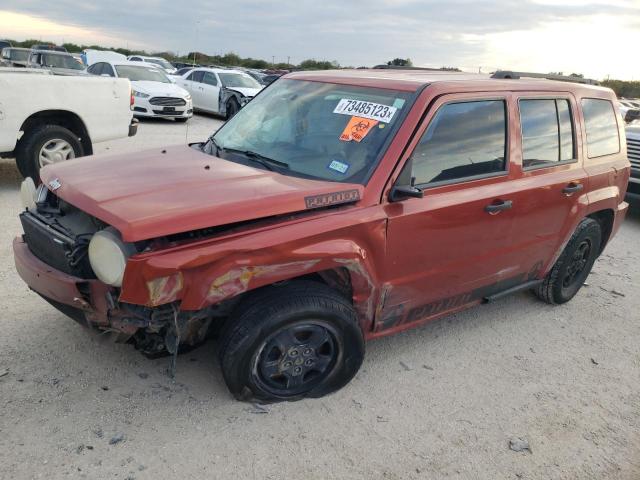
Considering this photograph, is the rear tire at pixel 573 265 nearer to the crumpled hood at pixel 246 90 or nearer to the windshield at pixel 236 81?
the crumpled hood at pixel 246 90

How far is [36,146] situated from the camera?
6.46 m

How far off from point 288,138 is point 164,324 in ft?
4.69

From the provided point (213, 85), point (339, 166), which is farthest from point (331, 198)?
point (213, 85)

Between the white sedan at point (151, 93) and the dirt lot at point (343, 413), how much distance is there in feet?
34.3

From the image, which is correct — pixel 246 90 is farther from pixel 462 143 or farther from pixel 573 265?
pixel 462 143

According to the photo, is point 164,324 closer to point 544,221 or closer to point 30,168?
point 544,221

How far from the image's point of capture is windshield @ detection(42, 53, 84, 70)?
46.4 feet

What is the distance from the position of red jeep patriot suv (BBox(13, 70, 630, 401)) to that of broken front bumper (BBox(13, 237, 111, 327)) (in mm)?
10

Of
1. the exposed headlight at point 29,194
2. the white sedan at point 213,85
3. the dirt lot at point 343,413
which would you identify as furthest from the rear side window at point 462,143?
the white sedan at point 213,85

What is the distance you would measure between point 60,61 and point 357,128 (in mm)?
14125

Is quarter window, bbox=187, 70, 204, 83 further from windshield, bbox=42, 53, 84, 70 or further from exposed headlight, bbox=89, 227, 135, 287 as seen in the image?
exposed headlight, bbox=89, 227, 135, 287

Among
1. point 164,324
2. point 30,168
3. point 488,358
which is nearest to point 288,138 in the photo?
point 164,324

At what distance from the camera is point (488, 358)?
3758 millimetres

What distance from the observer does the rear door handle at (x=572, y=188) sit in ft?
12.8
